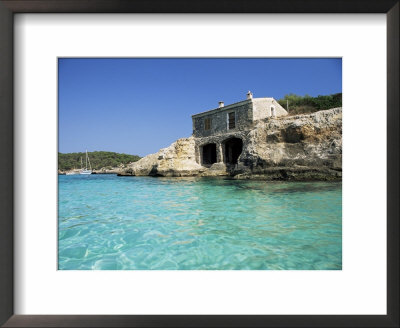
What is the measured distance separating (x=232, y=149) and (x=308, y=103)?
947cm

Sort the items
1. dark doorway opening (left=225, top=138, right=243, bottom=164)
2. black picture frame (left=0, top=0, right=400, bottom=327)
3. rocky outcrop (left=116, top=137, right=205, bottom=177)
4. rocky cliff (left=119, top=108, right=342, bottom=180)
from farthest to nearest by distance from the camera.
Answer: dark doorway opening (left=225, top=138, right=243, bottom=164) < rocky outcrop (left=116, top=137, right=205, bottom=177) < rocky cliff (left=119, top=108, right=342, bottom=180) < black picture frame (left=0, top=0, right=400, bottom=327)

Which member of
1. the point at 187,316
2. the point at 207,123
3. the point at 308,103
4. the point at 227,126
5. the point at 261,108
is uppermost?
the point at 308,103

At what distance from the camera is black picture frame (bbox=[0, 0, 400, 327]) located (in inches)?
72.9

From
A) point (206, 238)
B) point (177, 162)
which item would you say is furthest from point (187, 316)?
point (177, 162)

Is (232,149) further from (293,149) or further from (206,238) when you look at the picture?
(206,238)

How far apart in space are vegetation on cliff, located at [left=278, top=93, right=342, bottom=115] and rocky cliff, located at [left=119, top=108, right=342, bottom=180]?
7.01 metres

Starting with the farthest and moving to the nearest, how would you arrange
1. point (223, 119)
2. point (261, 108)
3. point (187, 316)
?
1. point (223, 119)
2. point (261, 108)
3. point (187, 316)

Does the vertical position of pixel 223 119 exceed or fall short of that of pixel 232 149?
it exceeds it

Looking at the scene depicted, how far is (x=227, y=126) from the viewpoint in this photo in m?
16.8

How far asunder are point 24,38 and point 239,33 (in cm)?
200

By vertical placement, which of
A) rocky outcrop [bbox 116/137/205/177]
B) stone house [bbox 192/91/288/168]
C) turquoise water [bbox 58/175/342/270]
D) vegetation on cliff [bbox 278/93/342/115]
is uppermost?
vegetation on cliff [bbox 278/93/342/115]

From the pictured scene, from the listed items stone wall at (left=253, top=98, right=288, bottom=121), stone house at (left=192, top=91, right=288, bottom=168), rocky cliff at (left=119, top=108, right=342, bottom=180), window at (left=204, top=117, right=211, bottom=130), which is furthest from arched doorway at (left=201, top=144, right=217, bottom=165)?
stone wall at (left=253, top=98, right=288, bottom=121)

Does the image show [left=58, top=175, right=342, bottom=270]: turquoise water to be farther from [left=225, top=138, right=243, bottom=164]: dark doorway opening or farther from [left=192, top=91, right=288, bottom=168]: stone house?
[left=225, top=138, right=243, bottom=164]: dark doorway opening

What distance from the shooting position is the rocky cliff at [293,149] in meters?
11.2
